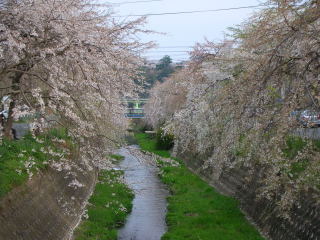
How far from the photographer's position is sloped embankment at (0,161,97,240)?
7.72m

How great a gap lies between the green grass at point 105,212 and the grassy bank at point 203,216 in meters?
1.58

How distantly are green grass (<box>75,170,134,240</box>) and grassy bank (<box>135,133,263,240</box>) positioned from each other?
1.58 meters

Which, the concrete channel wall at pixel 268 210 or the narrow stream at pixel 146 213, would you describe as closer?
the concrete channel wall at pixel 268 210

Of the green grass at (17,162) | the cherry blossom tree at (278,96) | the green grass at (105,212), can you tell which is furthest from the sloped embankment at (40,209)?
the cherry blossom tree at (278,96)

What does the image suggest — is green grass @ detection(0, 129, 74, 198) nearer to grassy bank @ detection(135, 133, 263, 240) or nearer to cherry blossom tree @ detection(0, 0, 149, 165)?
cherry blossom tree @ detection(0, 0, 149, 165)

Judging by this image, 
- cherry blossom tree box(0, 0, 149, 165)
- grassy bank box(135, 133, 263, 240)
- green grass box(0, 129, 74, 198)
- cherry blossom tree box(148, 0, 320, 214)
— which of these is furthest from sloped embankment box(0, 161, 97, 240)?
cherry blossom tree box(148, 0, 320, 214)

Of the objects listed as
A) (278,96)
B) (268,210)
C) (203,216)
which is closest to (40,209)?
(203,216)

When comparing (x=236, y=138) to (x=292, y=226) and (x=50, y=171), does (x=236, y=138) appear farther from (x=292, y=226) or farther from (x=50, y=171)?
(x=50, y=171)

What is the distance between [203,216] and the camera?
1333 cm

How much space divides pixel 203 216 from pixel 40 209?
19.1 ft

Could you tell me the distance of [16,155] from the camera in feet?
32.2

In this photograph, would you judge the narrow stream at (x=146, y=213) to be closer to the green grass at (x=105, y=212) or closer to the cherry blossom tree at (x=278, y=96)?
the green grass at (x=105, y=212)

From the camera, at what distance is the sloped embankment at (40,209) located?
304 inches

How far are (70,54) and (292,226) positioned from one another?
6334 millimetres
